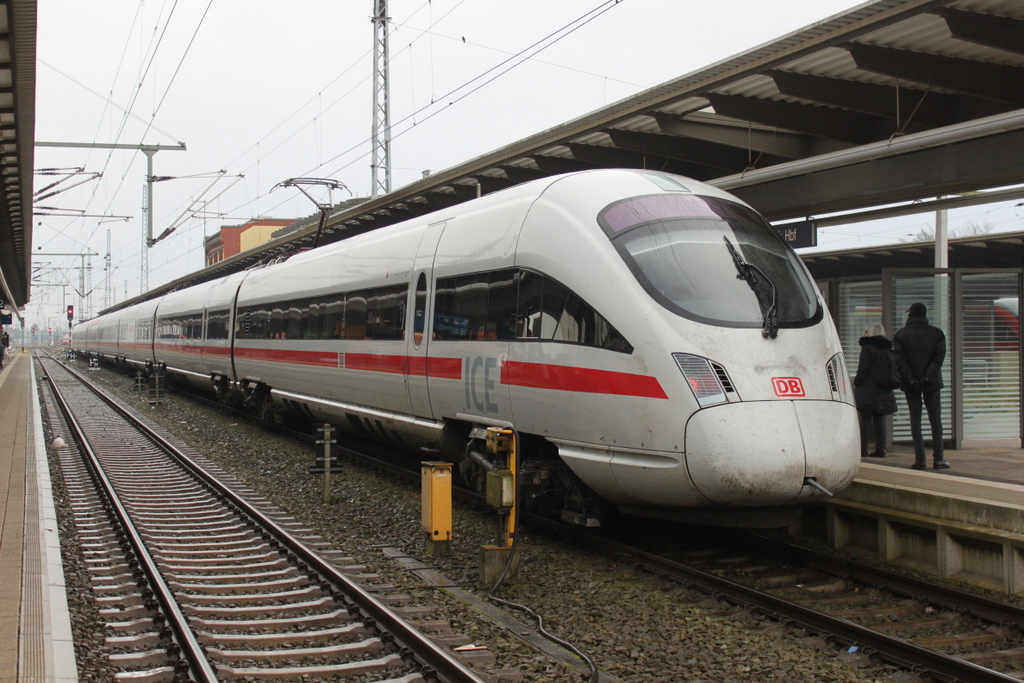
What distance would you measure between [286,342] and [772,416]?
32.9ft

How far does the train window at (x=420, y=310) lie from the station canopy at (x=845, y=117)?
7.33 ft

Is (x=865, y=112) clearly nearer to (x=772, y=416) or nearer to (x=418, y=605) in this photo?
(x=772, y=416)

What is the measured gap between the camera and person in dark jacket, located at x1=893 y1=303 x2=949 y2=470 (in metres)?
8.50

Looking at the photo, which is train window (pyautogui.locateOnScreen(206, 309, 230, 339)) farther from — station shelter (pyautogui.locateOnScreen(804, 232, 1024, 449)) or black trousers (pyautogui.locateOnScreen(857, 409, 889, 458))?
black trousers (pyautogui.locateOnScreen(857, 409, 889, 458))

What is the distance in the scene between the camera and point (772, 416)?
589cm

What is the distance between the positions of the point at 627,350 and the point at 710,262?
3.00 ft

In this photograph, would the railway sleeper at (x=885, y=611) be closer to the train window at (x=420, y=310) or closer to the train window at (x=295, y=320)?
the train window at (x=420, y=310)

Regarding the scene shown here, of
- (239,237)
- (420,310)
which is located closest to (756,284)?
(420,310)

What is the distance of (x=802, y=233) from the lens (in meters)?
9.57

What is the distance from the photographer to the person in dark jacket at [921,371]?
850 centimetres

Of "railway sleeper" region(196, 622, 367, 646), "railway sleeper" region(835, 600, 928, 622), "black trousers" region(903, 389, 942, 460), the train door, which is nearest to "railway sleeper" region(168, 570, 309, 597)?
"railway sleeper" region(196, 622, 367, 646)

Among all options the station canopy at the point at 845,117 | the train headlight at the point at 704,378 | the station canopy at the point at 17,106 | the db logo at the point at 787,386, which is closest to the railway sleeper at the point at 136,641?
the train headlight at the point at 704,378

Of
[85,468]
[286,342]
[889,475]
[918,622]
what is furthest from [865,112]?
[85,468]

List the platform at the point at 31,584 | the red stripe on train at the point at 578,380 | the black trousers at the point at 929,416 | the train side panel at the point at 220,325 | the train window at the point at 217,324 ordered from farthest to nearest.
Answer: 1. the train window at the point at 217,324
2. the train side panel at the point at 220,325
3. the black trousers at the point at 929,416
4. the red stripe on train at the point at 578,380
5. the platform at the point at 31,584
